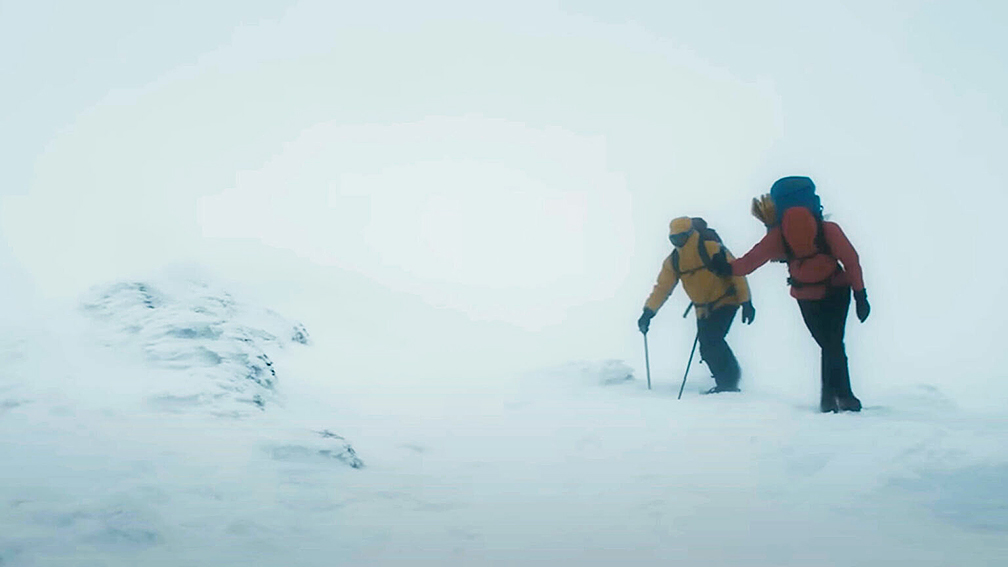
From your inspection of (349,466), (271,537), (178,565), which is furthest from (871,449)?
(178,565)

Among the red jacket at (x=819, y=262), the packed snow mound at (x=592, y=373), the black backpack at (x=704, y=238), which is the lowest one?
the packed snow mound at (x=592, y=373)

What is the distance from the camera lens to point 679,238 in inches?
316

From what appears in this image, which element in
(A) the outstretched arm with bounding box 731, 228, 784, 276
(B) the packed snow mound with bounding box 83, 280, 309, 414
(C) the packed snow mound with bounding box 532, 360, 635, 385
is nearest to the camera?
(B) the packed snow mound with bounding box 83, 280, 309, 414

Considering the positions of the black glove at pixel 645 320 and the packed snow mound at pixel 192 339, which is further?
the black glove at pixel 645 320

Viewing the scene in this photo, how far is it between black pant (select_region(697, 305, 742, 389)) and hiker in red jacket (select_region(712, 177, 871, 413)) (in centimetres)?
163

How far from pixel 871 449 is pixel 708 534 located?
5.45 feet

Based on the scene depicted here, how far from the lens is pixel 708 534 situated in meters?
3.73

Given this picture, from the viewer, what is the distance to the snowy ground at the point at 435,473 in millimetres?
3492

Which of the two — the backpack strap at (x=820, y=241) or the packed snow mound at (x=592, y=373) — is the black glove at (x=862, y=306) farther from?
the packed snow mound at (x=592, y=373)

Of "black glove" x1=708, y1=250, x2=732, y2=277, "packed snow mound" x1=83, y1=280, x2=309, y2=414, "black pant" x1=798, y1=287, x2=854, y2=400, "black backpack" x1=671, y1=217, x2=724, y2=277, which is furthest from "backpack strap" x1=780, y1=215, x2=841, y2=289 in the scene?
"packed snow mound" x1=83, y1=280, x2=309, y2=414

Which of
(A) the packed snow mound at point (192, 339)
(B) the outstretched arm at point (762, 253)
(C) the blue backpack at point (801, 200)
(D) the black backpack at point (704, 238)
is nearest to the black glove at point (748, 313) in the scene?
(D) the black backpack at point (704, 238)

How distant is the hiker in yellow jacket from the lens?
26.1ft

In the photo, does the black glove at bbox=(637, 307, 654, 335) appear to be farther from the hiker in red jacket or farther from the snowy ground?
the hiker in red jacket

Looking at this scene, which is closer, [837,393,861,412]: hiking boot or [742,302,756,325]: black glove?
[837,393,861,412]: hiking boot
